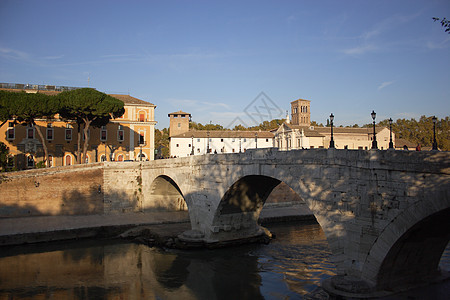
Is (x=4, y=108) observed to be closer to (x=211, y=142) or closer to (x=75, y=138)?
(x=75, y=138)

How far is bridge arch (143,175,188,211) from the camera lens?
1145 inches

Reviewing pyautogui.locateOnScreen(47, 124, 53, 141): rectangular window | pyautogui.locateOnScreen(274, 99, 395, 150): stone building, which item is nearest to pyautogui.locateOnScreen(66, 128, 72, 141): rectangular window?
pyautogui.locateOnScreen(47, 124, 53, 141): rectangular window

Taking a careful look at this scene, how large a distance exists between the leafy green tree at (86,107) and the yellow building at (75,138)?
10.6ft

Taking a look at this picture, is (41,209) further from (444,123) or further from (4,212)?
(444,123)

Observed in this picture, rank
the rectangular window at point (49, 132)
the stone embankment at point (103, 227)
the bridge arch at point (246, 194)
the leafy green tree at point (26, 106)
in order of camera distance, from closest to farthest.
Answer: the bridge arch at point (246, 194), the stone embankment at point (103, 227), the leafy green tree at point (26, 106), the rectangular window at point (49, 132)

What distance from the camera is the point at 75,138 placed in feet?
129

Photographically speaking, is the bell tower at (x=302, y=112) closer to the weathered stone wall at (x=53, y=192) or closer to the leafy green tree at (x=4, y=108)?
the weathered stone wall at (x=53, y=192)

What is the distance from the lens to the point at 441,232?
10.5 m

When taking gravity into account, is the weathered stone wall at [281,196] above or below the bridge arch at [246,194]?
below

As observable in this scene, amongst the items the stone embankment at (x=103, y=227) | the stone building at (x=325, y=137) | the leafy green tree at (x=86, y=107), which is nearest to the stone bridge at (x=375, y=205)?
Result: the stone embankment at (x=103, y=227)

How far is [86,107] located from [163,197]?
11.1 meters

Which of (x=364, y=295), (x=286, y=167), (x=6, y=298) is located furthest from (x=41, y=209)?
(x=364, y=295)

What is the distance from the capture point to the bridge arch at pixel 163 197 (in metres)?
29.1

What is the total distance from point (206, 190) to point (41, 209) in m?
13.3
